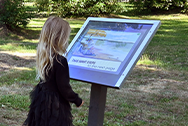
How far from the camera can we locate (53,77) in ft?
8.21

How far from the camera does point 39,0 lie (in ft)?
54.4

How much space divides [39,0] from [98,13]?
408 centimetres

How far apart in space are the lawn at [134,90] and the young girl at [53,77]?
1.56 metres

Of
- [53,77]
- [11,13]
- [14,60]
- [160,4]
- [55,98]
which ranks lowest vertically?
[160,4]

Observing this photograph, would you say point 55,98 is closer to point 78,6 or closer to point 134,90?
point 134,90

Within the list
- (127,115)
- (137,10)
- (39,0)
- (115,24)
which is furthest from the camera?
(137,10)

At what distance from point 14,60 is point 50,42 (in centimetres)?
601

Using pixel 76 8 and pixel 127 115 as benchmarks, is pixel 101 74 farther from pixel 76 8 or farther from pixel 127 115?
pixel 76 8

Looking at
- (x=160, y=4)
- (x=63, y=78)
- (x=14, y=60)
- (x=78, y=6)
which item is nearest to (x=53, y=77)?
(x=63, y=78)

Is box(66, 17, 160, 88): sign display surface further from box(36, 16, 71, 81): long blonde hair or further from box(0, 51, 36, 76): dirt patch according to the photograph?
box(0, 51, 36, 76): dirt patch

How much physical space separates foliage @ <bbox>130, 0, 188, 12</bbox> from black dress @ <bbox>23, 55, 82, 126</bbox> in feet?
58.8

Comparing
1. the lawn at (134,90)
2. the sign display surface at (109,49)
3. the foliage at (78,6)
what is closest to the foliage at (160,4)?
the foliage at (78,6)

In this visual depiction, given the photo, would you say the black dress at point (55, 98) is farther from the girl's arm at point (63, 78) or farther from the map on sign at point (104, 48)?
the map on sign at point (104, 48)

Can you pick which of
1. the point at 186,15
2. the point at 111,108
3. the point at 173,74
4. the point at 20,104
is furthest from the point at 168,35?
the point at 20,104
